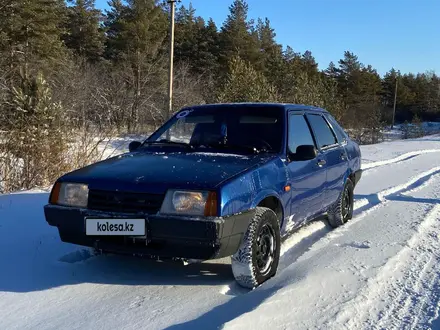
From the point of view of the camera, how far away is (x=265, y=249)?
3660 millimetres

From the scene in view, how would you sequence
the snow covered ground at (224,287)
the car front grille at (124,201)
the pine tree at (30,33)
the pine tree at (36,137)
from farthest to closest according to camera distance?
the pine tree at (30,33), the pine tree at (36,137), the car front grille at (124,201), the snow covered ground at (224,287)

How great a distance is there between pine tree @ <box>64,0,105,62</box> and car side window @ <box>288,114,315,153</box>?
3783 cm

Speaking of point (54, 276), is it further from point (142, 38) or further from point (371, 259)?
point (142, 38)

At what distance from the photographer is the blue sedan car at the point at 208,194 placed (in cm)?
314

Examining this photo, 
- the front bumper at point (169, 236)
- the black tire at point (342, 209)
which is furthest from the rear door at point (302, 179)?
the front bumper at point (169, 236)

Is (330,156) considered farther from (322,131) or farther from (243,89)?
(243,89)

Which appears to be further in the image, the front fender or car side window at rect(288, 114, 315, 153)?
car side window at rect(288, 114, 315, 153)

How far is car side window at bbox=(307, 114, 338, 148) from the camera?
5.06 m

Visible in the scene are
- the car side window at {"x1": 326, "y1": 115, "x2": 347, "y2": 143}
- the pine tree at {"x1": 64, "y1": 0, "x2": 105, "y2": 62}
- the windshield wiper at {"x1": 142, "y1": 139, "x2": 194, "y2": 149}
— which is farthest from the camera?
the pine tree at {"x1": 64, "y1": 0, "x2": 105, "y2": 62}

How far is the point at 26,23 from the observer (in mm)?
28703

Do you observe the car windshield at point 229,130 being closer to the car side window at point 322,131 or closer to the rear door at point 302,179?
the rear door at point 302,179

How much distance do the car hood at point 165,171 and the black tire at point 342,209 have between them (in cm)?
198

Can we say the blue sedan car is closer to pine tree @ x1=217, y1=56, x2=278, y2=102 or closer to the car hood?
the car hood

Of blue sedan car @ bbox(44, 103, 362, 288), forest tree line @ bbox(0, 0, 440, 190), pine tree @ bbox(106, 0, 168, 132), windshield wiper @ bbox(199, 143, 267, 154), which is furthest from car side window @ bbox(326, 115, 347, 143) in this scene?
pine tree @ bbox(106, 0, 168, 132)
